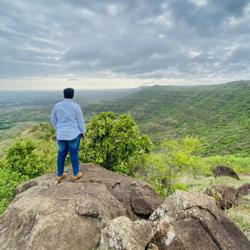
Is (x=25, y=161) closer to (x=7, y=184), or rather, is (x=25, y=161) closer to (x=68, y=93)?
(x=7, y=184)

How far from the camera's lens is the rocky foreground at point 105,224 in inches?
291

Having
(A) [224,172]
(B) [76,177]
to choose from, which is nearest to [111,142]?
(B) [76,177]

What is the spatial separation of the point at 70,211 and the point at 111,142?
327 inches

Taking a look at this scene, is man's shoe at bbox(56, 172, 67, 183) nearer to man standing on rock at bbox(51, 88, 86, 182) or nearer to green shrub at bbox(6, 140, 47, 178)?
man standing on rock at bbox(51, 88, 86, 182)

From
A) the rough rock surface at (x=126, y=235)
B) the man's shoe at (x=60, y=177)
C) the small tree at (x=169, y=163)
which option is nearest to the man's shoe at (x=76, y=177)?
the man's shoe at (x=60, y=177)

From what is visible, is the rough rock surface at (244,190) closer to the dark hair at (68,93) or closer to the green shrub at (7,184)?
the green shrub at (7,184)

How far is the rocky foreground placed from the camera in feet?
24.2

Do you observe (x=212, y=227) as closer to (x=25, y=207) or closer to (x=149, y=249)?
(x=149, y=249)

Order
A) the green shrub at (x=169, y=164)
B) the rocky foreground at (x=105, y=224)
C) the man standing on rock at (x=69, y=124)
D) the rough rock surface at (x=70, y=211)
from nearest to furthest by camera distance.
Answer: the rocky foreground at (x=105, y=224), the rough rock surface at (x=70, y=211), the man standing on rock at (x=69, y=124), the green shrub at (x=169, y=164)

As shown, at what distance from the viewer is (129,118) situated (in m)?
17.2

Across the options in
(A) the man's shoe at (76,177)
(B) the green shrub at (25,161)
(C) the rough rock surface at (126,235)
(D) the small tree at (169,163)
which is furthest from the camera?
(D) the small tree at (169,163)

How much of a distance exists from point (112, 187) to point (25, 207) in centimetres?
314

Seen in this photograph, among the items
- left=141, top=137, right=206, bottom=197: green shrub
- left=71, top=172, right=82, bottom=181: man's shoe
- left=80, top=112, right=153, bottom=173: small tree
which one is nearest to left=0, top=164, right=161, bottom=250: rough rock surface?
left=71, top=172, right=82, bottom=181: man's shoe

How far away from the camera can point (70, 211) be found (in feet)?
27.9
